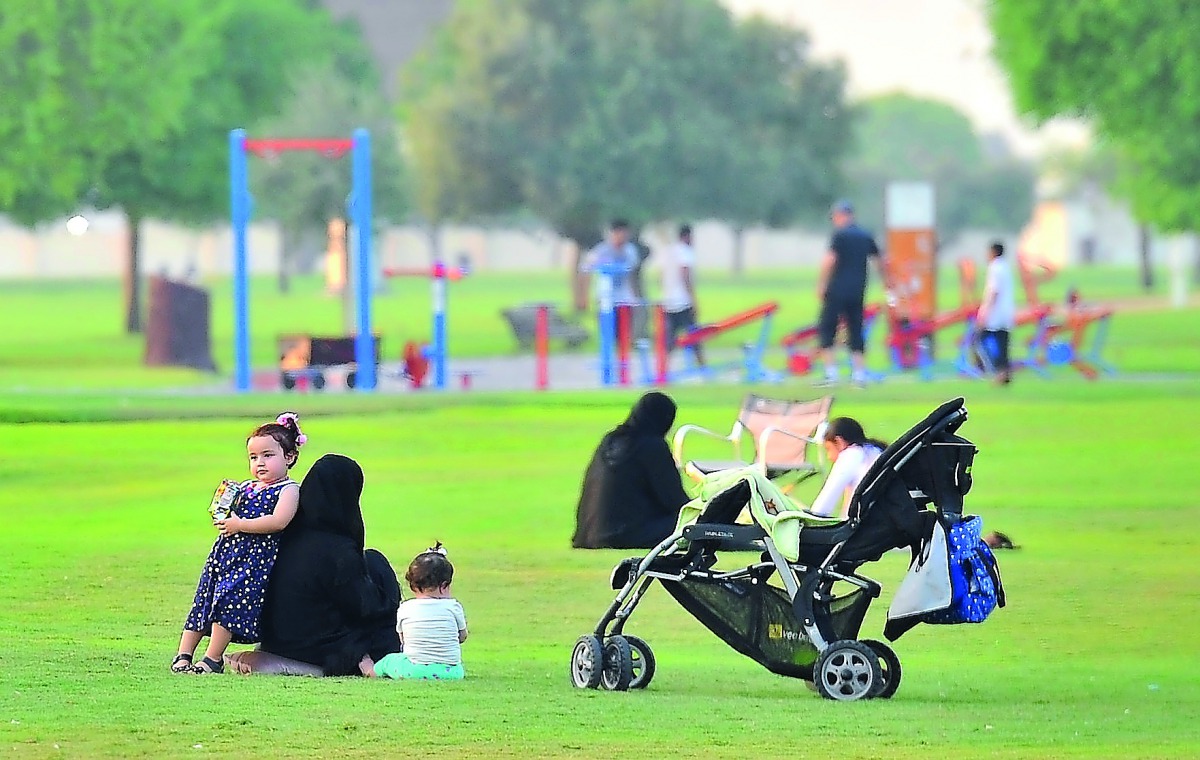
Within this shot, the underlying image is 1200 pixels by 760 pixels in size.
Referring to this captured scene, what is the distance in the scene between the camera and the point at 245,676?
9.79 meters

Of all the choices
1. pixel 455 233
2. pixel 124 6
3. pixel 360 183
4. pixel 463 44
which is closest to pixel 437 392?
pixel 360 183

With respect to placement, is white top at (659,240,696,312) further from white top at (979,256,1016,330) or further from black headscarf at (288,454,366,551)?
black headscarf at (288,454,366,551)

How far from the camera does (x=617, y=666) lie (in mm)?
9750

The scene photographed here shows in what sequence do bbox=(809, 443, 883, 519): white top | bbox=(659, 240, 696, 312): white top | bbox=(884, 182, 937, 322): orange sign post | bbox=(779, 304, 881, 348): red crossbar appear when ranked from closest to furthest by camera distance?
bbox=(809, 443, 883, 519): white top, bbox=(779, 304, 881, 348): red crossbar, bbox=(659, 240, 696, 312): white top, bbox=(884, 182, 937, 322): orange sign post

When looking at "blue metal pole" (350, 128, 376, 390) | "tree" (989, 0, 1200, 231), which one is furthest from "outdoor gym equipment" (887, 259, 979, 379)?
"tree" (989, 0, 1200, 231)

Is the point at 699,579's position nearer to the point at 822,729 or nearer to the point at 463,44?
the point at 822,729

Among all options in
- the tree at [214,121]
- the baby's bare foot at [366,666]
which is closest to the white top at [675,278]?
the tree at [214,121]

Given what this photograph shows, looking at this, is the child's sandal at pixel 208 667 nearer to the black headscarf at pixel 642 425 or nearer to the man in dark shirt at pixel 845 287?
the black headscarf at pixel 642 425

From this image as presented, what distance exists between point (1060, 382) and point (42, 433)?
12818mm

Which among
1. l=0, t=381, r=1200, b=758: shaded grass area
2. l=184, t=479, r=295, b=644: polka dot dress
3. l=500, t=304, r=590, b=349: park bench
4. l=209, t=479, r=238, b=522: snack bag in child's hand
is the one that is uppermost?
l=500, t=304, r=590, b=349: park bench

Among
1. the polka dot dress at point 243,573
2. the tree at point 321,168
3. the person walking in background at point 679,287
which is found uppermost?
the tree at point 321,168

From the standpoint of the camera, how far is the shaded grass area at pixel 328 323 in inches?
1455

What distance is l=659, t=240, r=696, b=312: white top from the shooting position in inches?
1329

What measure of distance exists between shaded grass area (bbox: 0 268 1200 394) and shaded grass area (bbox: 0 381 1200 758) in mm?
10473
